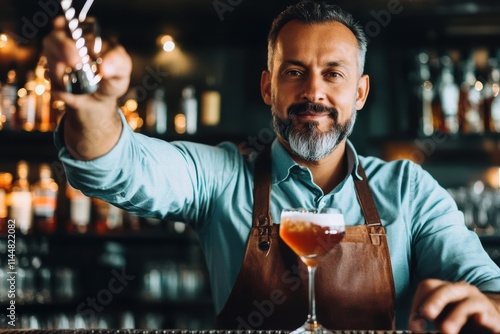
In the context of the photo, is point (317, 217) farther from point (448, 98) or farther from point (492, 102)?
point (492, 102)

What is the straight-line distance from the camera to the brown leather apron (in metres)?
1.60

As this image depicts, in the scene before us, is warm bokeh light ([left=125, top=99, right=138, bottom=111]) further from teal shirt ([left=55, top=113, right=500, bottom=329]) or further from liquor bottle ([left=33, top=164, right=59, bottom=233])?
teal shirt ([left=55, top=113, right=500, bottom=329])

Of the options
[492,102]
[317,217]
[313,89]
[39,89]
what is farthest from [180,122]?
[317,217]

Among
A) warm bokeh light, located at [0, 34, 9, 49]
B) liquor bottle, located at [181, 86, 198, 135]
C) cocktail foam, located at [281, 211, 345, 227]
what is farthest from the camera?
warm bokeh light, located at [0, 34, 9, 49]

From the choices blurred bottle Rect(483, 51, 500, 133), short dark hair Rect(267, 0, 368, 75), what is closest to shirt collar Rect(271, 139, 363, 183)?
short dark hair Rect(267, 0, 368, 75)

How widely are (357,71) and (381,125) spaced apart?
1.46 metres

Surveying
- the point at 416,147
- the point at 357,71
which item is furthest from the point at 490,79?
the point at 357,71

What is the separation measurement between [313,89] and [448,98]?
5.48 feet

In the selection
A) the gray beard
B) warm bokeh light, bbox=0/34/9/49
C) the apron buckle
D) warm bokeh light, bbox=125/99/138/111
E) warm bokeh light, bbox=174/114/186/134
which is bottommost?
the apron buckle

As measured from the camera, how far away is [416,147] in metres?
3.09

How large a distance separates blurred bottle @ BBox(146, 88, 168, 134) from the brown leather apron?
1.63 meters

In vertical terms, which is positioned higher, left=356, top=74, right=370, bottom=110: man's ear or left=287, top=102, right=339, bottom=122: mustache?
left=356, top=74, right=370, bottom=110: man's ear

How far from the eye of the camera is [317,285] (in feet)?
5.28

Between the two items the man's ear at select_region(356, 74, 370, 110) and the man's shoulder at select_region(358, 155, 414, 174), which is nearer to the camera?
the man's shoulder at select_region(358, 155, 414, 174)
